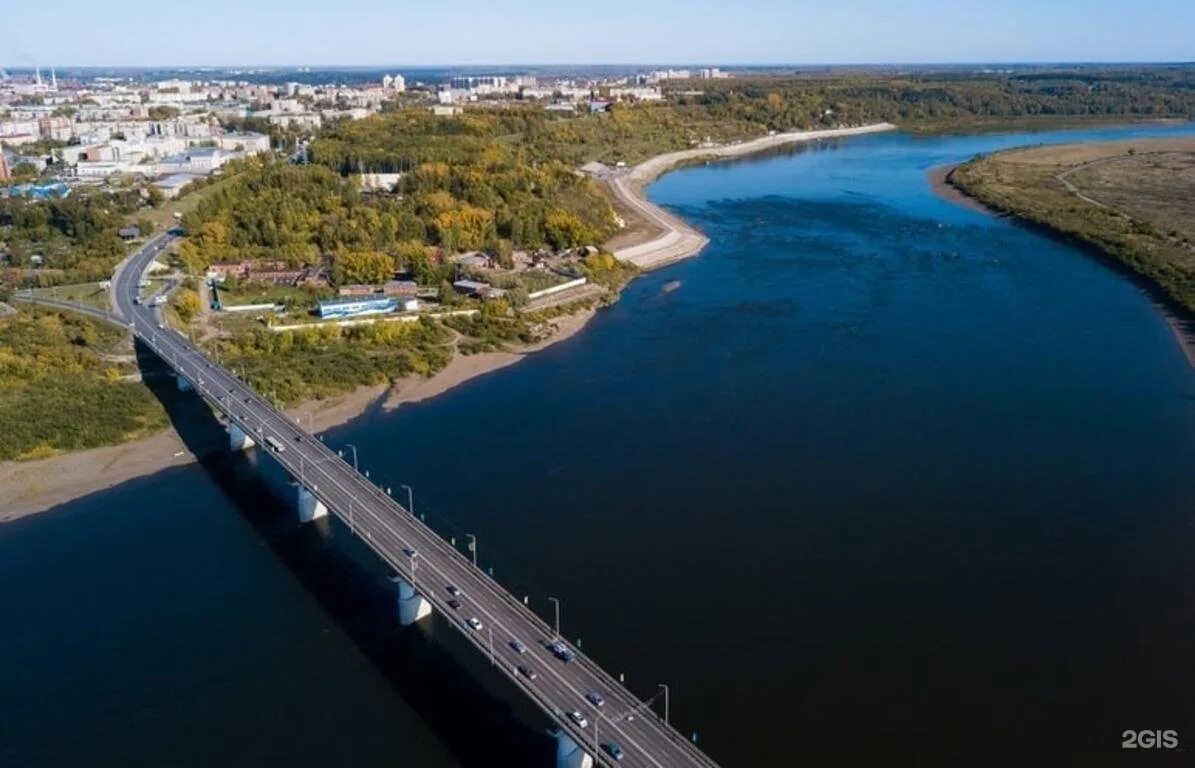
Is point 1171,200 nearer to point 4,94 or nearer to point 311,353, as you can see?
point 311,353

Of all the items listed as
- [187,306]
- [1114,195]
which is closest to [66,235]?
[187,306]

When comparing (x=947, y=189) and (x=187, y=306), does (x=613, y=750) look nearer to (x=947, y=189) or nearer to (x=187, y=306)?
(x=187, y=306)

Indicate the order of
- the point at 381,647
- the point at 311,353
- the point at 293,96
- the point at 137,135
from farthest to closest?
the point at 293,96
the point at 137,135
the point at 311,353
the point at 381,647

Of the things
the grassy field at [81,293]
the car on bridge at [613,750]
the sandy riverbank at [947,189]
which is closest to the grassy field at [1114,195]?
the sandy riverbank at [947,189]

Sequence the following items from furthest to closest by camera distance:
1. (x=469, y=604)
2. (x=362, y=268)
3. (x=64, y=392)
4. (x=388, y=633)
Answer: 1. (x=362, y=268)
2. (x=64, y=392)
3. (x=388, y=633)
4. (x=469, y=604)

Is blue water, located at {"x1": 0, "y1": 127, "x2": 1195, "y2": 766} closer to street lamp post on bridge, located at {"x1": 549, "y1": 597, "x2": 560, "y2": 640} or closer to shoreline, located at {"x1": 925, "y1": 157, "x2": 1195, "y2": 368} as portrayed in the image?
street lamp post on bridge, located at {"x1": 549, "y1": 597, "x2": 560, "y2": 640}

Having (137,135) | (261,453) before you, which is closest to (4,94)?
(137,135)

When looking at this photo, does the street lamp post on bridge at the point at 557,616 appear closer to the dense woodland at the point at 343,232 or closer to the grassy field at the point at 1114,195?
the dense woodland at the point at 343,232
